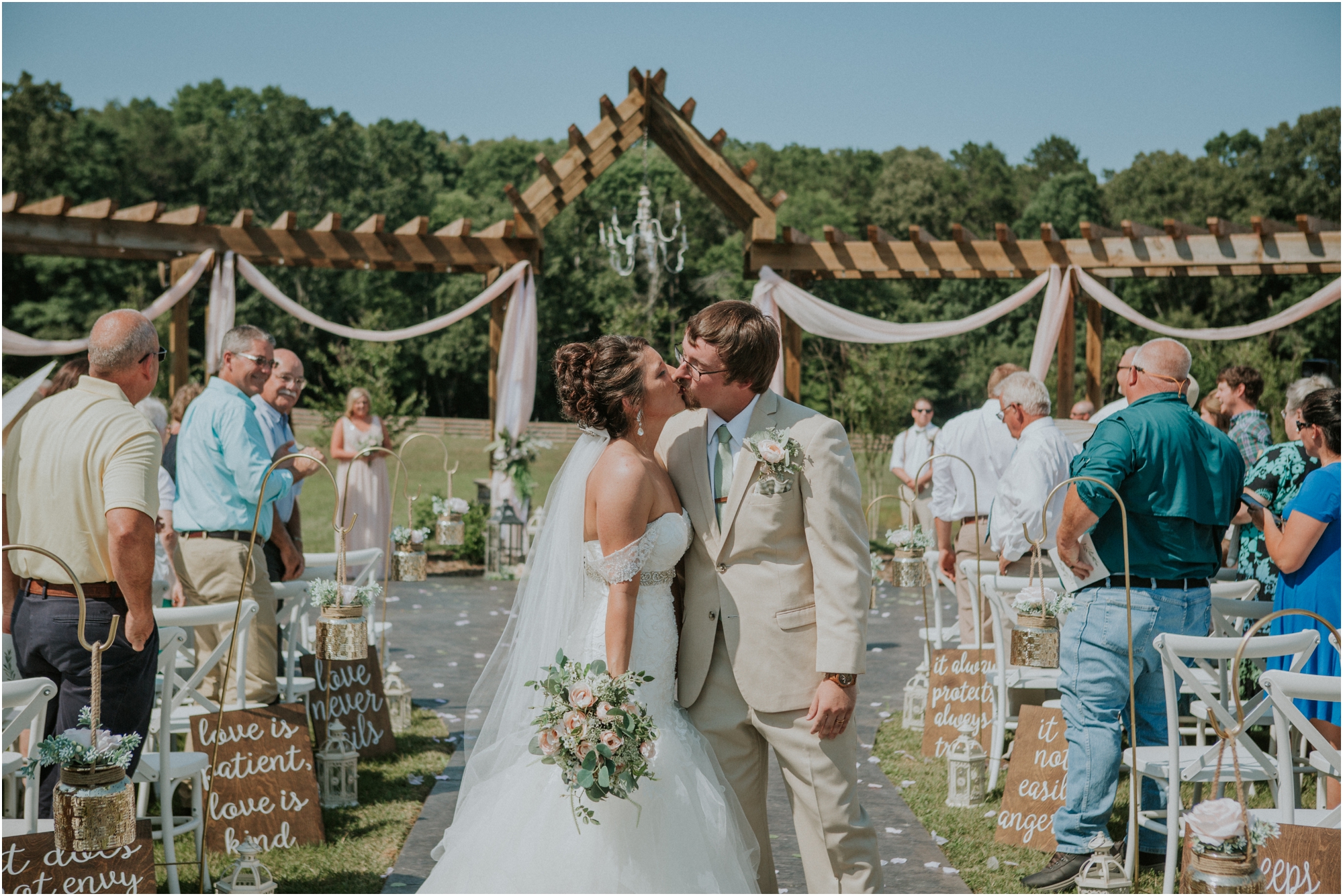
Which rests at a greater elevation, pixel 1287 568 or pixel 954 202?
pixel 954 202

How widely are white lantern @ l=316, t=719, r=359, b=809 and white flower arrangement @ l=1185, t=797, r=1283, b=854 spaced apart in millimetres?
3619

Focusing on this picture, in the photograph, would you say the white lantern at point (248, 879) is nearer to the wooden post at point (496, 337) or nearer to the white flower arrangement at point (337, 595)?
the white flower arrangement at point (337, 595)

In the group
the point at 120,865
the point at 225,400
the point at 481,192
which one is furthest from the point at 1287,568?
the point at 481,192

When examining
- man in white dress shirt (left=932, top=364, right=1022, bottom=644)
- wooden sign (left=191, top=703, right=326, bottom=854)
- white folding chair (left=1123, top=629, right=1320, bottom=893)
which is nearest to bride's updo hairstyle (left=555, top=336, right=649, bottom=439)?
white folding chair (left=1123, top=629, right=1320, bottom=893)

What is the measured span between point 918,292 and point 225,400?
32.5 meters

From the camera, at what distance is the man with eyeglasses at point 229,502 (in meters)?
5.02

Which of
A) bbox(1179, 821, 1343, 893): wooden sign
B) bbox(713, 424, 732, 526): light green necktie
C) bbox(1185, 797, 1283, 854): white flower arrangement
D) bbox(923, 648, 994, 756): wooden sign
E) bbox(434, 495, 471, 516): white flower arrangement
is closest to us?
bbox(1185, 797, 1283, 854): white flower arrangement

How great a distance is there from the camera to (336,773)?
193 inches

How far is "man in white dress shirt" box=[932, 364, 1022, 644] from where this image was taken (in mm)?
6727

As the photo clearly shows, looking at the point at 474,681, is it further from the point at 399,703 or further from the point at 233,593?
the point at 233,593

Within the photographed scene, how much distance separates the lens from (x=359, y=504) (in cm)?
1051

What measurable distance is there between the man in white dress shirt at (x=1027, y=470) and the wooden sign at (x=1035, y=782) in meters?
0.94

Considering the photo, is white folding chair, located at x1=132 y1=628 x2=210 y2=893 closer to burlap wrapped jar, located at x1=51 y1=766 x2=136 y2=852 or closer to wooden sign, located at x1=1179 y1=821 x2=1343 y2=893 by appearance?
burlap wrapped jar, located at x1=51 y1=766 x2=136 y2=852

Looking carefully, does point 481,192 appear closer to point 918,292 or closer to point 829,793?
point 918,292
